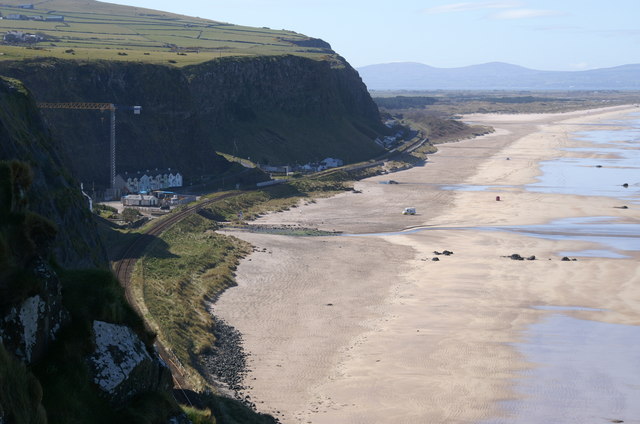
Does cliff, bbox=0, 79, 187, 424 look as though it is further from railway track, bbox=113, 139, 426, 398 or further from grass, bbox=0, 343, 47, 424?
railway track, bbox=113, 139, 426, 398


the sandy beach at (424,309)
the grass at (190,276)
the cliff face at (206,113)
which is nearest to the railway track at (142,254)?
the grass at (190,276)

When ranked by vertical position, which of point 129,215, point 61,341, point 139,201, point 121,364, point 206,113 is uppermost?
point 61,341

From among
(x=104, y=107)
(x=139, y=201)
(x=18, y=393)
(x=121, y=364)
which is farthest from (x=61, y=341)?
(x=104, y=107)

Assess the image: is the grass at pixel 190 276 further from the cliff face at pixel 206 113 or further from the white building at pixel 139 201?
the cliff face at pixel 206 113

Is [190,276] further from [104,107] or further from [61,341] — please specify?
[104,107]

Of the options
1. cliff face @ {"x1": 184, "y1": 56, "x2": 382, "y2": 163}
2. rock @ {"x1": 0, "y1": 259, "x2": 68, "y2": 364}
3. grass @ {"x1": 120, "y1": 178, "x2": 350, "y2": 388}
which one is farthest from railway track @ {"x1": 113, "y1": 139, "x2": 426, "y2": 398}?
cliff face @ {"x1": 184, "y1": 56, "x2": 382, "y2": 163}

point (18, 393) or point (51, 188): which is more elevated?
point (18, 393)
